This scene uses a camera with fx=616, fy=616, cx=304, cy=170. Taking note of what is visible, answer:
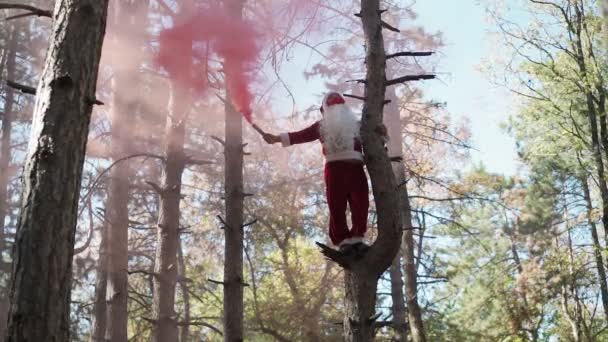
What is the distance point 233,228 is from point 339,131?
2.79m

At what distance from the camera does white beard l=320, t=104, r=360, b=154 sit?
5.76 metres

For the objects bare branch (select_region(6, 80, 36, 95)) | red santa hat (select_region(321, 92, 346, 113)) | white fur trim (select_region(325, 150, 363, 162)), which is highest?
red santa hat (select_region(321, 92, 346, 113))

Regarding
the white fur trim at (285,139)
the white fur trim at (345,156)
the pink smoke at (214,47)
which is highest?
the pink smoke at (214,47)

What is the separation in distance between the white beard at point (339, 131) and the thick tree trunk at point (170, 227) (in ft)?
15.3

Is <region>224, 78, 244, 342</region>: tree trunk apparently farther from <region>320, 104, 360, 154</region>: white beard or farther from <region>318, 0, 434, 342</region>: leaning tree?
<region>318, 0, 434, 342</region>: leaning tree

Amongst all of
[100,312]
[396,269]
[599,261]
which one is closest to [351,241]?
[100,312]

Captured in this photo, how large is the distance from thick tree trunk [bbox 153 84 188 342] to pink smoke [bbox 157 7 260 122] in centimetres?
92

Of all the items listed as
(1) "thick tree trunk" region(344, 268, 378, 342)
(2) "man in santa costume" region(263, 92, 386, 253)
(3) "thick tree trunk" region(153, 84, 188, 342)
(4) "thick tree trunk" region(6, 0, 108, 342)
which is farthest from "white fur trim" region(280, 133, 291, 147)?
(3) "thick tree trunk" region(153, 84, 188, 342)

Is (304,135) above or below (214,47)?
below

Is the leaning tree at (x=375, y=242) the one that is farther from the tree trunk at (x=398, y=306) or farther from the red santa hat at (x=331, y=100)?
the tree trunk at (x=398, y=306)

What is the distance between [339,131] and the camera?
18.9ft

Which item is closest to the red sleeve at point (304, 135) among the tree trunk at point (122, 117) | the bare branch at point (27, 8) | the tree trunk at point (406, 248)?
the bare branch at point (27, 8)

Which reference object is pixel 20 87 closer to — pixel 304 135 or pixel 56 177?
pixel 56 177

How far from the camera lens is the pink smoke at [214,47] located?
8.21 metres
